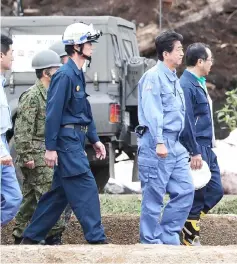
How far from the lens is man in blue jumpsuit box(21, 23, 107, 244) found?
23.1 feet

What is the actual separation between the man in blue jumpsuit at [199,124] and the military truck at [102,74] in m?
3.91

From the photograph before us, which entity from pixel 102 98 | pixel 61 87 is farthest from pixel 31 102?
pixel 102 98

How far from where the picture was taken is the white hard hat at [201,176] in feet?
25.1

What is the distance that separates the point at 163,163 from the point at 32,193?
1.37m

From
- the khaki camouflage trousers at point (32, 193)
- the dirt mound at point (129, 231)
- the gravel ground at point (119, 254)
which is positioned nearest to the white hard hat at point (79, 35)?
the khaki camouflage trousers at point (32, 193)

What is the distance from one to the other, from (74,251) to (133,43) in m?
8.05

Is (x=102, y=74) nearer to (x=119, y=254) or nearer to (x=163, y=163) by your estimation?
(x=163, y=163)

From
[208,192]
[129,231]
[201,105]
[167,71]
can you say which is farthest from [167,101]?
[129,231]

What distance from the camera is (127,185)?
12.2 meters

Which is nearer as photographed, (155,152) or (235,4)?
(155,152)

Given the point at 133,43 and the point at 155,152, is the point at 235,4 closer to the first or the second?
the point at 133,43

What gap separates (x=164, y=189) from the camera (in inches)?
287

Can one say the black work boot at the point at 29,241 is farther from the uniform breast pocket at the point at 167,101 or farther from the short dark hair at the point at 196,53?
the short dark hair at the point at 196,53

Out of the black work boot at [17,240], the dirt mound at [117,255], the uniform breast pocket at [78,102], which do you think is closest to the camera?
the dirt mound at [117,255]
